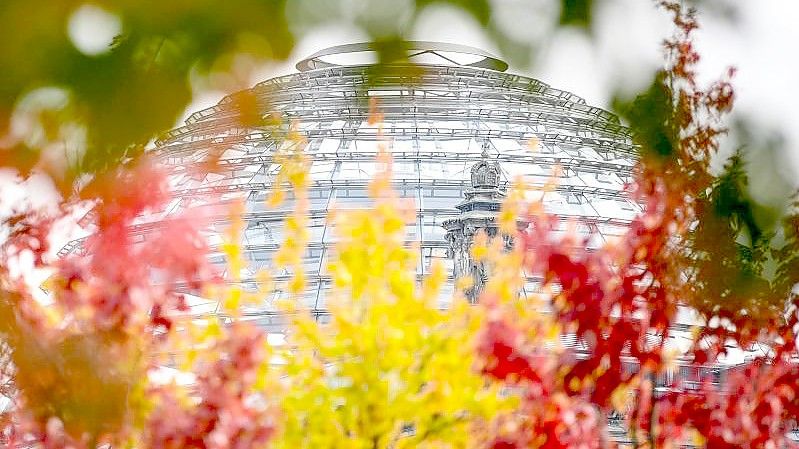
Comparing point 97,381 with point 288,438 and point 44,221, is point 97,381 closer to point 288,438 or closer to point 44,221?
point 44,221

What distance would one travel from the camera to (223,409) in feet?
19.7

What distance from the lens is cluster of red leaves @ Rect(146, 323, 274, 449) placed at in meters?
5.17

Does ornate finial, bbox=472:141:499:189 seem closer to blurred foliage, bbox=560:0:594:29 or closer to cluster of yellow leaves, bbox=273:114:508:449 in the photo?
cluster of yellow leaves, bbox=273:114:508:449

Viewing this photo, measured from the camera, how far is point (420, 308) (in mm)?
6832

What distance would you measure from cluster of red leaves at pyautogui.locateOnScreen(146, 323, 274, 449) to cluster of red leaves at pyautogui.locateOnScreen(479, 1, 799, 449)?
1.35 meters

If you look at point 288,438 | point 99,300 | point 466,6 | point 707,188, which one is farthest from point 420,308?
point 466,6

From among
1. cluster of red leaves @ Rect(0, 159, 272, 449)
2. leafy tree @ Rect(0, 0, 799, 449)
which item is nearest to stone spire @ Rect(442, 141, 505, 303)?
leafy tree @ Rect(0, 0, 799, 449)

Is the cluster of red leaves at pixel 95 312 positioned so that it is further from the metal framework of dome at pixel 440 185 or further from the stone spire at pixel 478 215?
the metal framework of dome at pixel 440 185

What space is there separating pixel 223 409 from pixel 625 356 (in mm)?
2098

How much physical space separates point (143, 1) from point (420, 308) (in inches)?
239

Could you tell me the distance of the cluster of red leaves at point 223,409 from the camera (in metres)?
5.17

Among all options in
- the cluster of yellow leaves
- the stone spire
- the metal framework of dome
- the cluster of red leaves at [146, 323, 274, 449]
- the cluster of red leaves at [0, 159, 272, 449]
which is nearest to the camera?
the cluster of red leaves at [0, 159, 272, 449]

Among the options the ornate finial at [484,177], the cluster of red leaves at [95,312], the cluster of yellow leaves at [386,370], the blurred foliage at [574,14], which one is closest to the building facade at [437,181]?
the ornate finial at [484,177]

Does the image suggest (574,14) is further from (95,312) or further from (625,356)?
(625,356)
